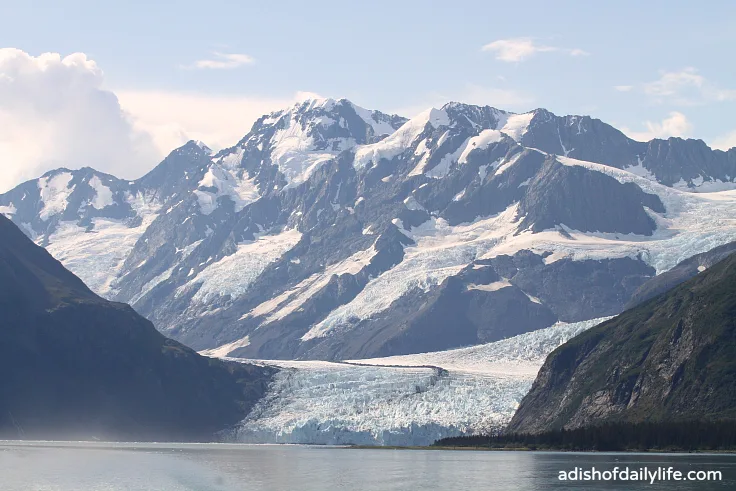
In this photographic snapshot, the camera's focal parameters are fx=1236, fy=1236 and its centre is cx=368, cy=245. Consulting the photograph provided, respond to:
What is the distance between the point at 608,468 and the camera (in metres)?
194

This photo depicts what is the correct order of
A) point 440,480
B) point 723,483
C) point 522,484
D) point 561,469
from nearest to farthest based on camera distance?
point 723,483
point 522,484
point 440,480
point 561,469

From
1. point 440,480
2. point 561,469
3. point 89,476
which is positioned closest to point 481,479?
point 440,480

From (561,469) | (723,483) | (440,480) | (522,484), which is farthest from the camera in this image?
(561,469)

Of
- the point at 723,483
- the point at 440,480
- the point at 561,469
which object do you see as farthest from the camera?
the point at 561,469

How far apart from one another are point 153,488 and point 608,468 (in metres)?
70.6

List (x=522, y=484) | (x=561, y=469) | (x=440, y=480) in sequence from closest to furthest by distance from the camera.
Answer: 1. (x=522, y=484)
2. (x=440, y=480)
3. (x=561, y=469)

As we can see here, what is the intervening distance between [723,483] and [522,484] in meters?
27.7

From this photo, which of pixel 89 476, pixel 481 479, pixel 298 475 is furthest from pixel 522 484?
pixel 89 476

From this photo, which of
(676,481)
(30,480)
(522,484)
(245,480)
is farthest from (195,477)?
(676,481)

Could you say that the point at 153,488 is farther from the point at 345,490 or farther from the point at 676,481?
the point at 676,481

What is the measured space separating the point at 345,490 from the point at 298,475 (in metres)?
31.7

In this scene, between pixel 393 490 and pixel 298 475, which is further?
pixel 298 475

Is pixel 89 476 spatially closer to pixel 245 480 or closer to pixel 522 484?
pixel 245 480

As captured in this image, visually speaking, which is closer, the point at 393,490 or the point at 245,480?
the point at 393,490
